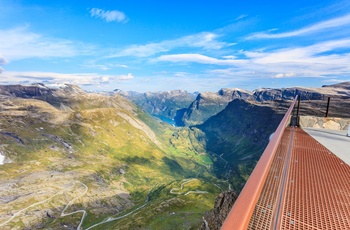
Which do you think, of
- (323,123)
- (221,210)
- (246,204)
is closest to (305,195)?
(246,204)

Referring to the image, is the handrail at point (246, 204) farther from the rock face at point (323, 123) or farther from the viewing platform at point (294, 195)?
the rock face at point (323, 123)

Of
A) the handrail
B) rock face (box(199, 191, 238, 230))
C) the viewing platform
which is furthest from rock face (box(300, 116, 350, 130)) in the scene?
rock face (box(199, 191, 238, 230))

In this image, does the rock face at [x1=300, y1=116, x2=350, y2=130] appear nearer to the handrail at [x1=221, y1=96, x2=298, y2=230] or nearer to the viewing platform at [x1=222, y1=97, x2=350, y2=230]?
the viewing platform at [x1=222, y1=97, x2=350, y2=230]

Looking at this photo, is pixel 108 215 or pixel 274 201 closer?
pixel 274 201

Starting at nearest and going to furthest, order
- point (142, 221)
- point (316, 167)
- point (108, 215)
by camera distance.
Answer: point (316, 167)
point (142, 221)
point (108, 215)

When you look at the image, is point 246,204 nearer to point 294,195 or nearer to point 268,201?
point 268,201

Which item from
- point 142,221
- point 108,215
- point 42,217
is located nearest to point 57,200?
point 42,217

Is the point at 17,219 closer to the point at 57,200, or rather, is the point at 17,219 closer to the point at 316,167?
the point at 57,200

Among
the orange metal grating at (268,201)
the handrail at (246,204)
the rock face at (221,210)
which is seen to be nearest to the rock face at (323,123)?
the orange metal grating at (268,201)

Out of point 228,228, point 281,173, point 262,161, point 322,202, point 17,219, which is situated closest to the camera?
point 228,228
